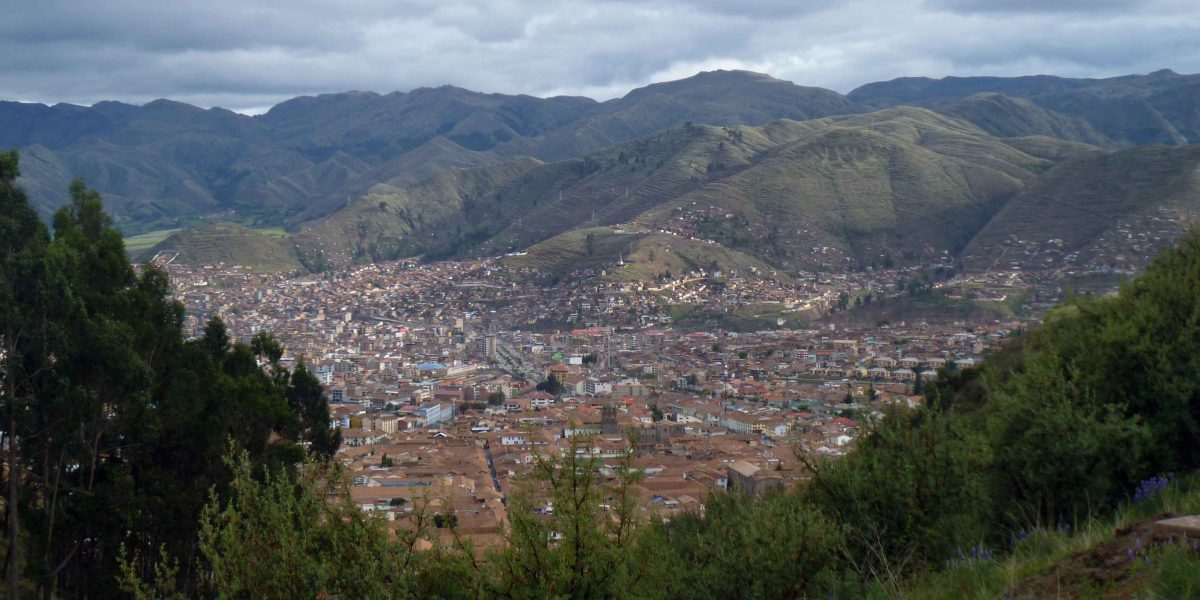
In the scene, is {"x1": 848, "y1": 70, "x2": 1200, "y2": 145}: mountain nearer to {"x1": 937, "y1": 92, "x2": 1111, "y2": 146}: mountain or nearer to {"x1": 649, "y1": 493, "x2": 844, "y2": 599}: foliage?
{"x1": 937, "y1": 92, "x2": 1111, "y2": 146}: mountain

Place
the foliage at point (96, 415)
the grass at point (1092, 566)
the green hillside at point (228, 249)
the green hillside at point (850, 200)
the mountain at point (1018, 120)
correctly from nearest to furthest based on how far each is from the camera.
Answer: the grass at point (1092, 566)
the foliage at point (96, 415)
the green hillside at point (850, 200)
the green hillside at point (228, 249)
the mountain at point (1018, 120)

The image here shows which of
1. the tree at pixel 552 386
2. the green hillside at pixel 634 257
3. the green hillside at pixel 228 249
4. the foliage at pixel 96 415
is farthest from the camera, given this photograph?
the green hillside at pixel 228 249

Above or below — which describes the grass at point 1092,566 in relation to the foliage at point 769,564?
above

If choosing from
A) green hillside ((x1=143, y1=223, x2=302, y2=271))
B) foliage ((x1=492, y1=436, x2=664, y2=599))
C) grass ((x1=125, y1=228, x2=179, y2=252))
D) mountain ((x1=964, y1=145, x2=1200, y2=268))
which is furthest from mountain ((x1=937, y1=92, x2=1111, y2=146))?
foliage ((x1=492, y1=436, x2=664, y2=599))

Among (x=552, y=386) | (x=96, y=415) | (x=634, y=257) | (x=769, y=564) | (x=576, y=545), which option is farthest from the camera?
(x=634, y=257)

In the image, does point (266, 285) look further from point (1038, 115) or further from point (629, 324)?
point (1038, 115)

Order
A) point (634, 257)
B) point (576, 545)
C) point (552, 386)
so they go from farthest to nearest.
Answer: point (634, 257)
point (552, 386)
point (576, 545)

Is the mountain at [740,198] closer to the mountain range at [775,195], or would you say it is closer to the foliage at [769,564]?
the mountain range at [775,195]

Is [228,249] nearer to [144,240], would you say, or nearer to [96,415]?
[144,240]

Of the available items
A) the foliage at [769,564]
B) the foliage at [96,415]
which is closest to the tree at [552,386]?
the foliage at [96,415]

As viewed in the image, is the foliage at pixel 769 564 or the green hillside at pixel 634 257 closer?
the foliage at pixel 769 564

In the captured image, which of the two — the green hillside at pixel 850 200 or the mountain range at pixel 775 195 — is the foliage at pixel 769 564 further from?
the green hillside at pixel 850 200

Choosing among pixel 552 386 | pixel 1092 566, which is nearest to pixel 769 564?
pixel 1092 566

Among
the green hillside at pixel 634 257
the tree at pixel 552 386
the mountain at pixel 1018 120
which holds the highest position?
the mountain at pixel 1018 120
